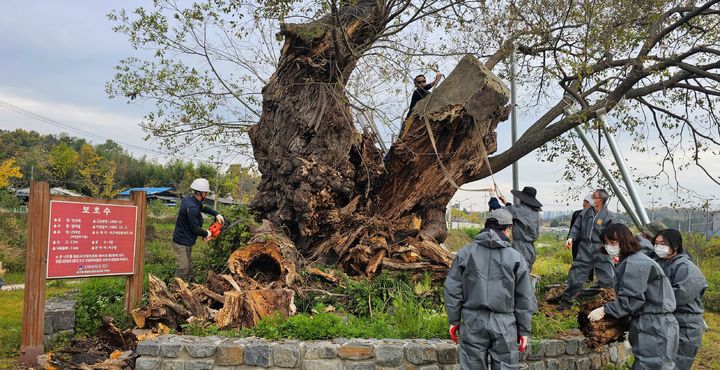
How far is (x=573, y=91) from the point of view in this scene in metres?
8.99

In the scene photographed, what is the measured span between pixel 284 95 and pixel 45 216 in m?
4.43

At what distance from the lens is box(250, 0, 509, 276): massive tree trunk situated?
828 centimetres

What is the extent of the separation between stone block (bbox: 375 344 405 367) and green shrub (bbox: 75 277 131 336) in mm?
3330

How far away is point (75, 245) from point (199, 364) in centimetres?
230

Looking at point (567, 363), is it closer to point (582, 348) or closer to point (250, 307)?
point (582, 348)

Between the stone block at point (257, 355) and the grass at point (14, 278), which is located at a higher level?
the stone block at point (257, 355)

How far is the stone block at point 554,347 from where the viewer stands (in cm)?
591

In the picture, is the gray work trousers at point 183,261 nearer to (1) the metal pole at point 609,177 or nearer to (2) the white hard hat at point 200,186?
(2) the white hard hat at point 200,186

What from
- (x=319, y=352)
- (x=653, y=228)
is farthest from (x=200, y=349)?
(x=653, y=228)

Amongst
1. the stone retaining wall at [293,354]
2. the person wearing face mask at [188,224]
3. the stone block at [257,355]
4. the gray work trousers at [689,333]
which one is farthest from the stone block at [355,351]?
the person wearing face mask at [188,224]

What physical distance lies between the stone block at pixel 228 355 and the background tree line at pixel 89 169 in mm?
20758

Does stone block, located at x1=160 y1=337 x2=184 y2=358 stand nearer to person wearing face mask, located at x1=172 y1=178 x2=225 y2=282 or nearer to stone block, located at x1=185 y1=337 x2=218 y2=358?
stone block, located at x1=185 y1=337 x2=218 y2=358

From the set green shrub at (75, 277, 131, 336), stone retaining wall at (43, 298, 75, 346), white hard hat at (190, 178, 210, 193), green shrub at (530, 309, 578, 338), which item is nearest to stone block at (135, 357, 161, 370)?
green shrub at (75, 277, 131, 336)

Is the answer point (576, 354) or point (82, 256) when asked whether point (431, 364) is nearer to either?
point (576, 354)
